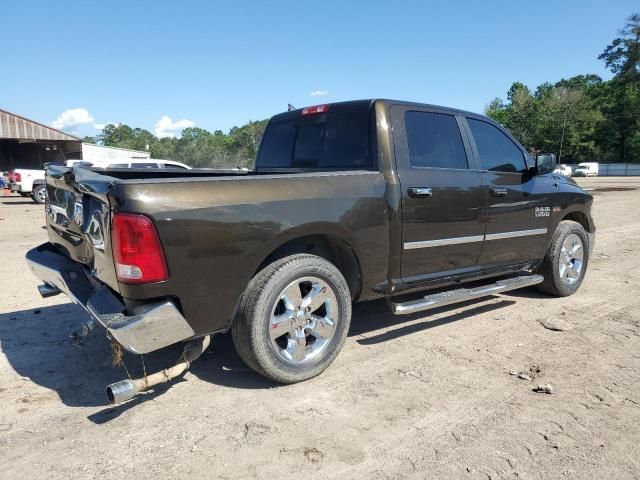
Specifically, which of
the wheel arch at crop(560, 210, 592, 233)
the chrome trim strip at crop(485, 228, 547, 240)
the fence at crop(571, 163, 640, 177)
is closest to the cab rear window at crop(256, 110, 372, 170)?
the chrome trim strip at crop(485, 228, 547, 240)

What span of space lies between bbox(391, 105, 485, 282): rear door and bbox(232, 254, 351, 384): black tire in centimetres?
82

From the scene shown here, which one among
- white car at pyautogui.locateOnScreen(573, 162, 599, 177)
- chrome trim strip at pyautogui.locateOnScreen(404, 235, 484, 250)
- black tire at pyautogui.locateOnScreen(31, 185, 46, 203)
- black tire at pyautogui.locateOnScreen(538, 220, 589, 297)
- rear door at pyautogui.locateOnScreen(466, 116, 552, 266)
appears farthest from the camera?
white car at pyautogui.locateOnScreen(573, 162, 599, 177)

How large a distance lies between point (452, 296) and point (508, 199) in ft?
3.97

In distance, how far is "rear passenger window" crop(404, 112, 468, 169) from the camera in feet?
13.2

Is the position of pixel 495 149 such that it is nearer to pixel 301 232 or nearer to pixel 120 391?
pixel 301 232

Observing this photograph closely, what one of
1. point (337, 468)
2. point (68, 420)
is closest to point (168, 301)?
point (68, 420)

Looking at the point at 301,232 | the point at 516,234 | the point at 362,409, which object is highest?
the point at 301,232

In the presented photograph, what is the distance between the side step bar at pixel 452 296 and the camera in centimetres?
376

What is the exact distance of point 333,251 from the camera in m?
3.69

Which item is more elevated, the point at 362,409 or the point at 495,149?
the point at 495,149

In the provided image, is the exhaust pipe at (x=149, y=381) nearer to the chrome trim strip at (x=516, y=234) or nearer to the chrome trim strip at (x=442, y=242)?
the chrome trim strip at (x=442, y=242)

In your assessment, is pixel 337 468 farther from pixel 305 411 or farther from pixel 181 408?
pixel 181 408

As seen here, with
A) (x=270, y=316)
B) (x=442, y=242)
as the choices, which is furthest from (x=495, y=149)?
(x=270, y=316)

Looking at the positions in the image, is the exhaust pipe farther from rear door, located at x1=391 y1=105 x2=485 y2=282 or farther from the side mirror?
the side mirror
